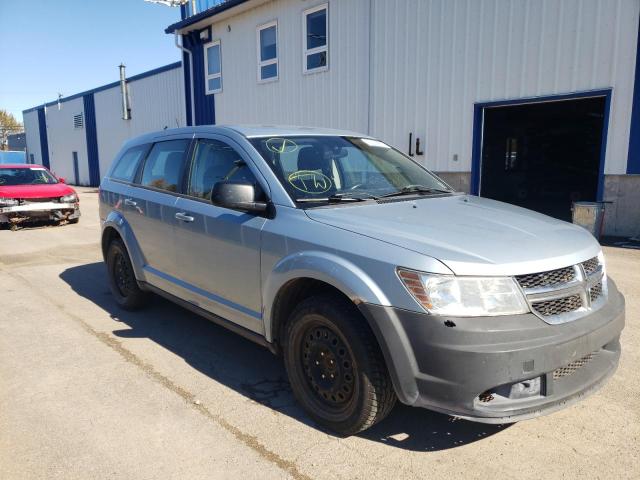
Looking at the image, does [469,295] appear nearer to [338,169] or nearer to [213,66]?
[338,169]

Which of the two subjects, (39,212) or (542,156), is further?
(542,156)

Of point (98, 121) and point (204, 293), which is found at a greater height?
point (98, 121)

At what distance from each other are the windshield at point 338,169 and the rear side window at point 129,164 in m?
1.99

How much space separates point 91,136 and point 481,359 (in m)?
30.1

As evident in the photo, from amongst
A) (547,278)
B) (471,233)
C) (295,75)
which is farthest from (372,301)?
(295,75)

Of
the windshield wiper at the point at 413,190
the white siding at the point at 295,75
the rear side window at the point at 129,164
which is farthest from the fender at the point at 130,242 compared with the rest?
the white siding at the point at 295,75

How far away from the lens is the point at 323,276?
281 cm

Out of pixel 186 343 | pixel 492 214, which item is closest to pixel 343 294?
pixel 492 214

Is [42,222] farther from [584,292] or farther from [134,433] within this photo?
[584,292]

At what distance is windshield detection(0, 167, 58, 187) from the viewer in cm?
1184

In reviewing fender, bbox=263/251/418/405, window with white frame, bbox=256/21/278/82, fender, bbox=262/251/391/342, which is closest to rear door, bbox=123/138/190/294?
fender, bbox=262/251/391/342

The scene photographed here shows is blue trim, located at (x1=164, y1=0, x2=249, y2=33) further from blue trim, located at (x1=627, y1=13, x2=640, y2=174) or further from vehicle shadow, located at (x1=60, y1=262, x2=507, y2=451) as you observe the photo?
vehicle shadow, located at (x1=60, y1=262, x2=507, y2=451)

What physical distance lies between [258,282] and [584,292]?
6.30 feet

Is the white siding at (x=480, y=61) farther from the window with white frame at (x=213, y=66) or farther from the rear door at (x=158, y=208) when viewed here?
the rear door at (x=158, y=208)
